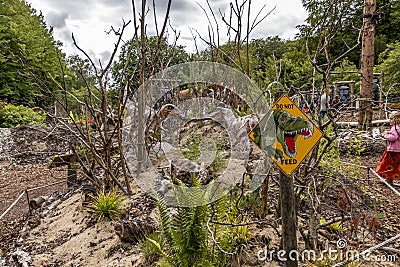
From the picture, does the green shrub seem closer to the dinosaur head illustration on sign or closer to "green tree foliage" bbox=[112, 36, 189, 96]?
"green tree foliage" bbox=[112, 36, 189, 96]

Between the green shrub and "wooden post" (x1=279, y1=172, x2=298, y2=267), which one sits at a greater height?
the green shrub

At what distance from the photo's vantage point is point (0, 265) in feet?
8.64

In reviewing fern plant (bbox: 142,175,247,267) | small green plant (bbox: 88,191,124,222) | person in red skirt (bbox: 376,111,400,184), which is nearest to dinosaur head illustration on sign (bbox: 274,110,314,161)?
fern plant (bbox: 142,175,247,267)

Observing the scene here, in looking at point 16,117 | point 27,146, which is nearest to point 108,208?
point 27,146

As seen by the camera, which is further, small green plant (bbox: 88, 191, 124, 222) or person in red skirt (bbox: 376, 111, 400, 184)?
person in red skirt (bbox: 376, 111, 400, 184)

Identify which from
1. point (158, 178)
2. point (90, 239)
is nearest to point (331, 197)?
point (158, 178)

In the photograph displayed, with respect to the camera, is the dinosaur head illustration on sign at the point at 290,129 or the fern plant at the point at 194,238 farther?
the fern plant at the point at 194,238

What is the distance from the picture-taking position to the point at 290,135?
1.47 metres

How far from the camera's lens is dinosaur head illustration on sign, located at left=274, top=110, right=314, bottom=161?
4.80 ft

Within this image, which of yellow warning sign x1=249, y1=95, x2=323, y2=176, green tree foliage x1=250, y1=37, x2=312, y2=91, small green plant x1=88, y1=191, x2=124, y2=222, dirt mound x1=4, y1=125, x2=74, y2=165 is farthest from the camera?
dirt mound x1=4, y1=125, x2=74, y2=165

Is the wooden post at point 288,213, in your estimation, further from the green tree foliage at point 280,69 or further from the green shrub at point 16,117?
the green shrub at point 16,117

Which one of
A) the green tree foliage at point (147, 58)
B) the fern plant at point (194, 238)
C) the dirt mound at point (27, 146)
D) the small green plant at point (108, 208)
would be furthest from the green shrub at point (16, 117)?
the fern plant at point (194, 238)

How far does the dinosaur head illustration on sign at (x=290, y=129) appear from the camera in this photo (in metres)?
1.46

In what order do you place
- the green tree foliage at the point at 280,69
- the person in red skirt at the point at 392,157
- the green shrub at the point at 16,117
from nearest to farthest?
1. the green tree foliage at the point at 280,69
2. the person in red skirt at the point at 392,157
3. the green shrub at the point at 16,117
